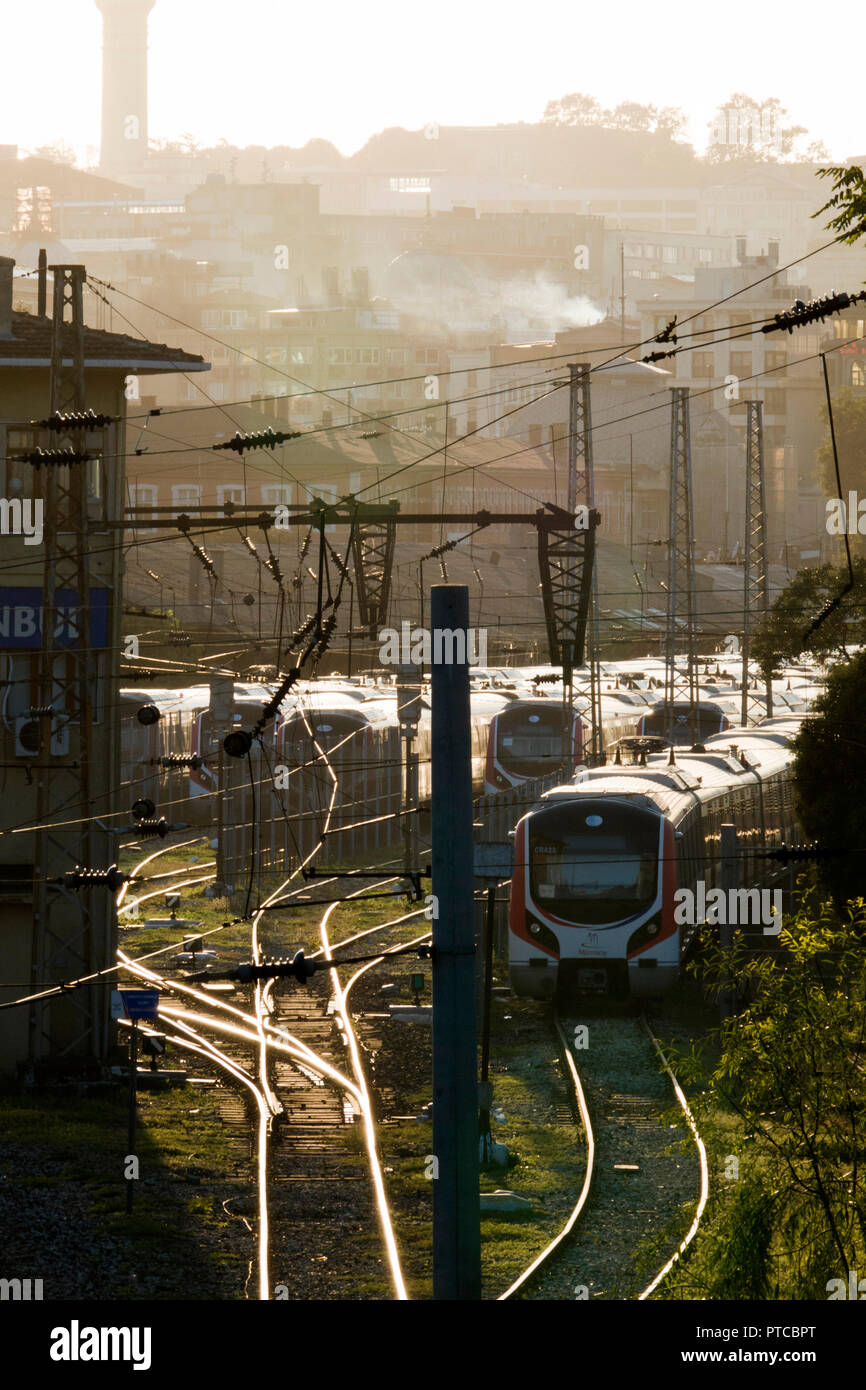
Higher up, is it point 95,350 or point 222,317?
point 222,317

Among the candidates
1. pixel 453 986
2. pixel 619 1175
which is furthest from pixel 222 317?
pixel 453 986

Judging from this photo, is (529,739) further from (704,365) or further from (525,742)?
(704,365)

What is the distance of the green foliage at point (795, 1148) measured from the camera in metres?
10.8

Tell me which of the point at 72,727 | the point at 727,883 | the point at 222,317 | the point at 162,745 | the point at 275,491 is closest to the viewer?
the point at 727,883

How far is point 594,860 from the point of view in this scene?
21.8 m

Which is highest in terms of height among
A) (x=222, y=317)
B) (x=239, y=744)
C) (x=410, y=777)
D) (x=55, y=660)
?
(x=222, y=317)

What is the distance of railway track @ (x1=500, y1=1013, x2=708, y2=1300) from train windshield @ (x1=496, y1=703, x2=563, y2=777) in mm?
16802

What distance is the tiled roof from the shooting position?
20594 mm

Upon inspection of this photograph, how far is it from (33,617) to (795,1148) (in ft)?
41.1

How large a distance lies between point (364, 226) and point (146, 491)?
91.0 meters

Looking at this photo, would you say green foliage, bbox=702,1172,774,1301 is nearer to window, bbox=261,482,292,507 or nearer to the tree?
the tree

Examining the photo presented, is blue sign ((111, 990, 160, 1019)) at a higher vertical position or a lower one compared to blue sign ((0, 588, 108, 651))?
lower

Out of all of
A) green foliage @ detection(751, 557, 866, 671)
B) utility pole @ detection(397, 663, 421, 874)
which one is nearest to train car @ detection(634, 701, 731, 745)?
green foliage @ detection(751, 557, 866, 671)

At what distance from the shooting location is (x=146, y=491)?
231 feet
